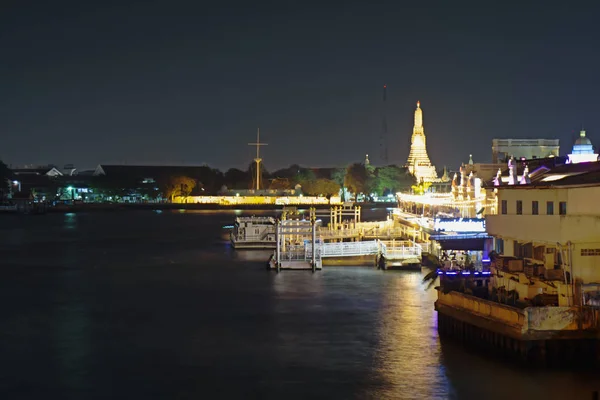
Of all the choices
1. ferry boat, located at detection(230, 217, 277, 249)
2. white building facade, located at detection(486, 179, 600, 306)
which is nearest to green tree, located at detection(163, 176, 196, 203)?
ferry boat, located at detection(230, 217, 277, 249)

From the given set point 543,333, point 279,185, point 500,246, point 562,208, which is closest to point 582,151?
point 500,246

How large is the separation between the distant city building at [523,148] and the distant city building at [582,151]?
24.9 metres

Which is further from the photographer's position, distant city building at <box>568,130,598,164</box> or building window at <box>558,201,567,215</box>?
distant city building at <box>568,130,598,164</box>

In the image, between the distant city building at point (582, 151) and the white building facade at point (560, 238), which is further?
the distant city building at point (582, 151)

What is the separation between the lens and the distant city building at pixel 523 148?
7569 cm

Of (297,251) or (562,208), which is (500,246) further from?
(297,251)

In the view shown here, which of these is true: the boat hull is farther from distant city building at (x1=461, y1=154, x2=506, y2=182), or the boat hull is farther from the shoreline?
the shoreline

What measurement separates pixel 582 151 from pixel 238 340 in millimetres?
28726

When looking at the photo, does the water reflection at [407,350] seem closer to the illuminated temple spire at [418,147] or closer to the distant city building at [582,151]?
the distant city building at [582,151]

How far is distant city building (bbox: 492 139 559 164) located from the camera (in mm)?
75688

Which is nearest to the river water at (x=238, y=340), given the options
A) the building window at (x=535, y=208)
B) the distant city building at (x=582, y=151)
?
the building window at (x=535, y=208)

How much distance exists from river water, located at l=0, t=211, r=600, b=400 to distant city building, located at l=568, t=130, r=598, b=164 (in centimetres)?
1220

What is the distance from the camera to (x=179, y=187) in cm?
17238

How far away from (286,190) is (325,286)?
129 metres
